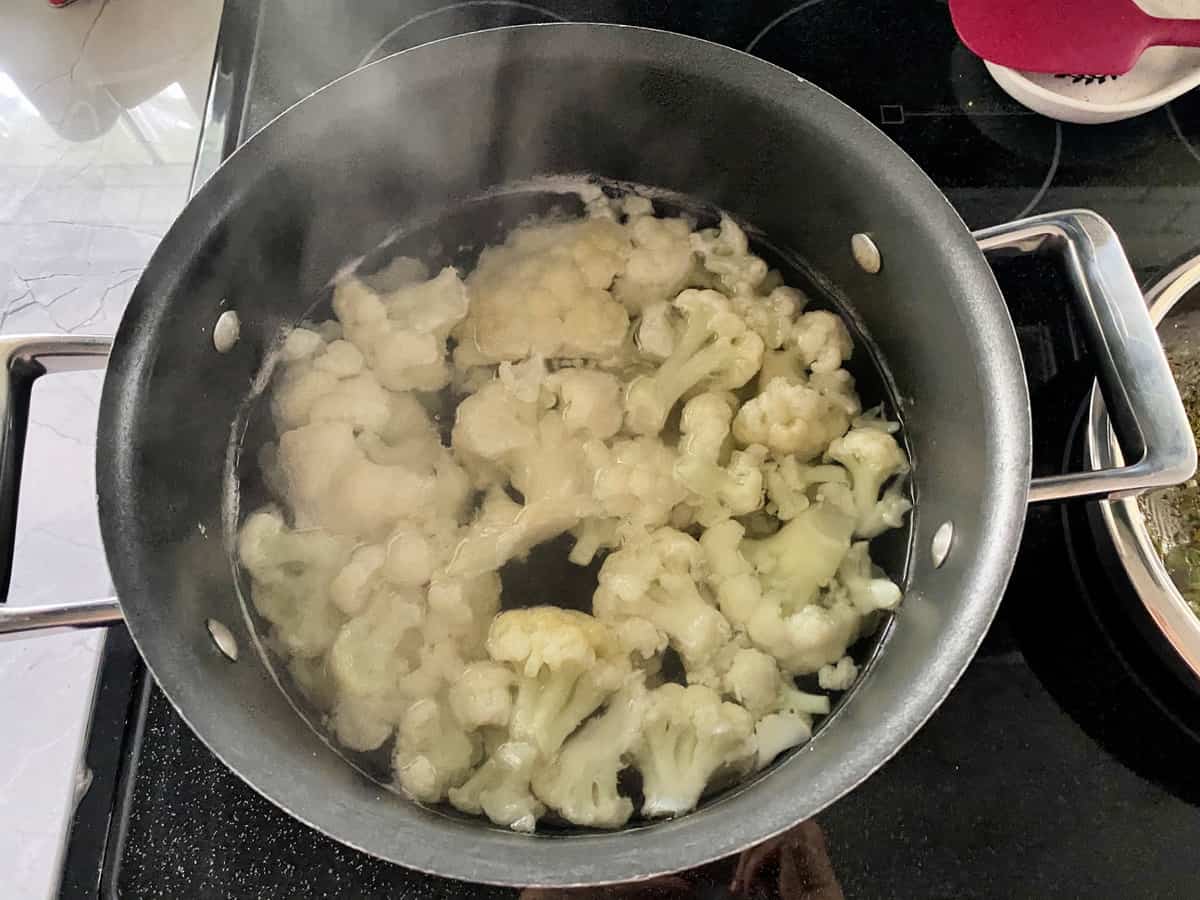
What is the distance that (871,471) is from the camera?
A: 1034 millimetres

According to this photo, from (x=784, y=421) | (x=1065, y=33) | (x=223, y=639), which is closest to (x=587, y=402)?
(x=784, y=421)

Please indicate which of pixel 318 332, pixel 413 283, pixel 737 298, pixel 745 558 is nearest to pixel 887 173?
pixel 737 298

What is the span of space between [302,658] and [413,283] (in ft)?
1.59

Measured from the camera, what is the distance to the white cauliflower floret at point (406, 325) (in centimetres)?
110

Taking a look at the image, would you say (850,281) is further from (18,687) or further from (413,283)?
(18,687)

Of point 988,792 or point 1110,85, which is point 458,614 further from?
point 1110,85

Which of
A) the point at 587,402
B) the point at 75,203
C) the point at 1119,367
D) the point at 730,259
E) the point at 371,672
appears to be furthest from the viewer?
the point at 75,203

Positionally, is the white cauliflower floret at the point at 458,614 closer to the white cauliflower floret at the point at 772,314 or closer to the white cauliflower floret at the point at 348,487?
the white cauliflower floret at the point at 348,487

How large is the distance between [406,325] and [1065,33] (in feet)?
2.99

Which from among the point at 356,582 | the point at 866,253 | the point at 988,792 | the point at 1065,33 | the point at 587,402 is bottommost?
the point at 988,792

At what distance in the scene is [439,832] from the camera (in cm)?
75

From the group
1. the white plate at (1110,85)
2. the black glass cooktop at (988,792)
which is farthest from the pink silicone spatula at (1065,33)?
the black glass cooktop at (988,792)

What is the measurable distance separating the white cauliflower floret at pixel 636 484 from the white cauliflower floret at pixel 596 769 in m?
0.19

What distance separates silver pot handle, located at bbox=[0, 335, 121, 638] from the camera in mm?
781
